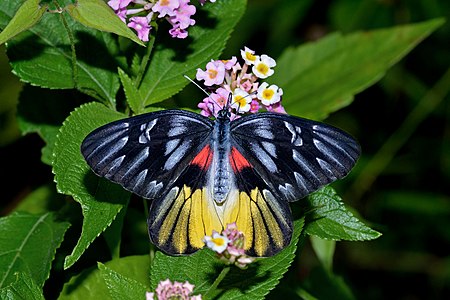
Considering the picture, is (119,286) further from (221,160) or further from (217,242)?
(221,160)

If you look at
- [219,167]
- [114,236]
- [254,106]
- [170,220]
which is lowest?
[114,236]

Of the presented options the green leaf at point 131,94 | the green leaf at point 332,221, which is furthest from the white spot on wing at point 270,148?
the green leaf at point 131,94

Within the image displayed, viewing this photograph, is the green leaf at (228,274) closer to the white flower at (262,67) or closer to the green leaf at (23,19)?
the white flower at (262,67)

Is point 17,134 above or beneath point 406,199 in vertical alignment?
above

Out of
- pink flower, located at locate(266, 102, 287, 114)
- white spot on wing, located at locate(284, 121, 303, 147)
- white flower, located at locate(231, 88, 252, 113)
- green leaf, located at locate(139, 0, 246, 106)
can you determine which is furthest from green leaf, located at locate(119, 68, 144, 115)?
white spot on wing, located at locate(284, 121, 303, 147)

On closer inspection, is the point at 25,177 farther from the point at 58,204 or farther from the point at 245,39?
the point at 245,39

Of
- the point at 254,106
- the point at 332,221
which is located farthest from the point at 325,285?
the point at 254,106

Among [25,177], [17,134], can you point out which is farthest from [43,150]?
[17,134]
